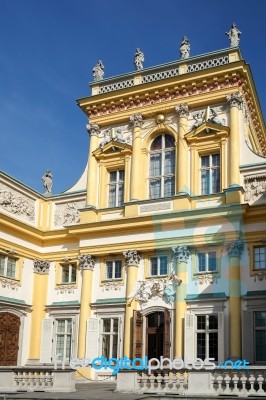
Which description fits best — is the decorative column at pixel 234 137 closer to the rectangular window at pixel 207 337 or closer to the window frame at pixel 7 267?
the rectangular window at pixel 207 337

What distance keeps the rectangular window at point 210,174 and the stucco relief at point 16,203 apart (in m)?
9.20

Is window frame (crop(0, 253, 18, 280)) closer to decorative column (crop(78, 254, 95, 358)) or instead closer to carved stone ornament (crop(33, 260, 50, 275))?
carved stone ornament (crop(33, 260, 50, 275))

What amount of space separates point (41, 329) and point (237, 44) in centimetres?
1731

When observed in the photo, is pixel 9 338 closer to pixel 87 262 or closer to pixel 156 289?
pixel 87 262

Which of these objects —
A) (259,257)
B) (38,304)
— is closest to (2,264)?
(38,304)

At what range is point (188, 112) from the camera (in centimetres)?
2692

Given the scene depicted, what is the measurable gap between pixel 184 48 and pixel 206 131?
16.6 feet

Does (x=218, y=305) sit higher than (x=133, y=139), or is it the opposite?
(x=133, y=139)

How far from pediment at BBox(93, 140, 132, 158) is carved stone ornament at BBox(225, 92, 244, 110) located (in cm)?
555

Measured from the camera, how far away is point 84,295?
26.6 metres

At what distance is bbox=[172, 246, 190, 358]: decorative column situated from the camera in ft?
77.7

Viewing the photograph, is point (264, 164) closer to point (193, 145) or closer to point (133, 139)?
point (193, 145)

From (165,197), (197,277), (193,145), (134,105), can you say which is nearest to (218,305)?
(197,277)

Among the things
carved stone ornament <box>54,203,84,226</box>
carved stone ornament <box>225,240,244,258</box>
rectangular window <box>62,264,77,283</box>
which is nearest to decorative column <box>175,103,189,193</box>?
carved stone ornament <box>225,240,244,258</box>
